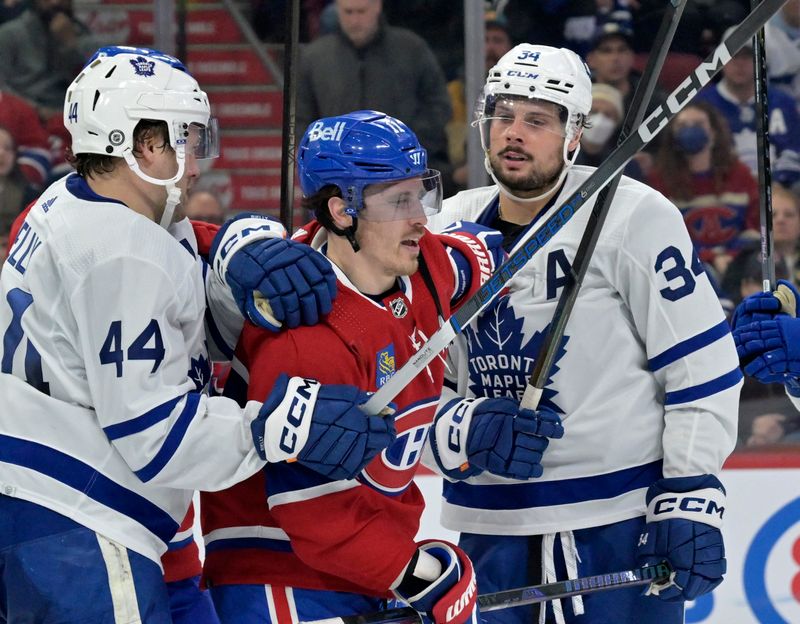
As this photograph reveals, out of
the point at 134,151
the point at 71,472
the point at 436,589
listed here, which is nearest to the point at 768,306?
the point at 436,589

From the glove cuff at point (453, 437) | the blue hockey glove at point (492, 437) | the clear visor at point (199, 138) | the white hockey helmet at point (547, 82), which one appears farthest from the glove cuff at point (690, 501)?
the clear visor at point (199, 138)

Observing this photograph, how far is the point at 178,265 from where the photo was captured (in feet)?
6.36

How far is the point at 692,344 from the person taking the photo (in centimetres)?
233

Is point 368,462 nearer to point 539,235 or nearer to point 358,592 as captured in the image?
point 358,592

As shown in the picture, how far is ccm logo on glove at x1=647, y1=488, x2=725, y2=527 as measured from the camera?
2275mm

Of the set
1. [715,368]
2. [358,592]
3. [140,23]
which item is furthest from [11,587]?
[140,23]

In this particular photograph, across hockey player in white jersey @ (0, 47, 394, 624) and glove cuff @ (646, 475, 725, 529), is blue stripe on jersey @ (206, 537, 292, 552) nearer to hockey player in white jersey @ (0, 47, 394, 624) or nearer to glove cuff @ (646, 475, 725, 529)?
hockey player in white jersey @ (0, 47, 394, 624)

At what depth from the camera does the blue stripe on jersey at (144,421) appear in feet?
6.12

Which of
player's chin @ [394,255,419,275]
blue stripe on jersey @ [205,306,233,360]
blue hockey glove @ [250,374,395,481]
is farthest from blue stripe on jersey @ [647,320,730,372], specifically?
blue stripe on jersey @ [205,306,233,360]

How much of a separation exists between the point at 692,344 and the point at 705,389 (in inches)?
3.6

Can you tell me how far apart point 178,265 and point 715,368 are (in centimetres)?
105

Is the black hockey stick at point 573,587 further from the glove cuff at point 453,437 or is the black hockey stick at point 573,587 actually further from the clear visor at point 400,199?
the clear visor at point 400,199

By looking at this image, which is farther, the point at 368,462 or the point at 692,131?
the point at 692,131

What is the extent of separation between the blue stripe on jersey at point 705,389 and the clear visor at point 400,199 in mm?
639
